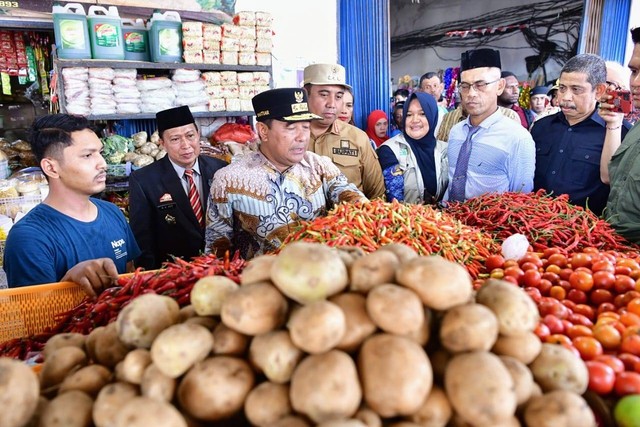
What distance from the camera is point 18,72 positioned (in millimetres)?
4945

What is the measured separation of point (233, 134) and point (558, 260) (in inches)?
163

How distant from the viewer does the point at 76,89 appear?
14.5 ft

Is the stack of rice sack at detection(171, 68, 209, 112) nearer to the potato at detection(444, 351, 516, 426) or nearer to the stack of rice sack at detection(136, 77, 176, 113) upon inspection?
the stack of rice sack at detection(136, 77, 176, 113)

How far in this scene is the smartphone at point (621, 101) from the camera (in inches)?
116

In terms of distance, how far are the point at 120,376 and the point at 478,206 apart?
2.63 metres

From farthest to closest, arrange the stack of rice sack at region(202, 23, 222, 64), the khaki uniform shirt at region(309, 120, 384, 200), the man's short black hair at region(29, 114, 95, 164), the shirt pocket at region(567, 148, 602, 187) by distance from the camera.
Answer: the stack of rice sack at region(202, 23, 222, 64) < the khaki uniform shirt at region(309, 120, 384, 200) < the shirt pocket at region(567, 148, 602, 187) < the man's short black hair at region(29, 114, 95, 164)

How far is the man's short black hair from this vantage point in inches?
97.3

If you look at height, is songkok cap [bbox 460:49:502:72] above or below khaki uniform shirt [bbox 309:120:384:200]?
above

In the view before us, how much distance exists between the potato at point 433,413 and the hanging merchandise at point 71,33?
4803 mm

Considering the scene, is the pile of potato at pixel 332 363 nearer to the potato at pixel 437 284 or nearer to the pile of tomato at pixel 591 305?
the potato at pixel 437 284

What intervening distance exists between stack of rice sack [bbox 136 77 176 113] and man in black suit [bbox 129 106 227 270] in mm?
1341

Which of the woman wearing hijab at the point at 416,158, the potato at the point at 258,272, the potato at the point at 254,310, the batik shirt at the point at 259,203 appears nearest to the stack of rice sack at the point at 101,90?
the batik shirt at the point at 259,203

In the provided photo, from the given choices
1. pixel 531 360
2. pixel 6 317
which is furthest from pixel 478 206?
pixel 6 317

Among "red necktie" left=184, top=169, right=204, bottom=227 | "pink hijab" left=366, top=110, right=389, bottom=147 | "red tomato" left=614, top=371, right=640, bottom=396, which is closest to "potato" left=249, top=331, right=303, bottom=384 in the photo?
"red tomato" left=614, top=371, right=640, bottom=396
